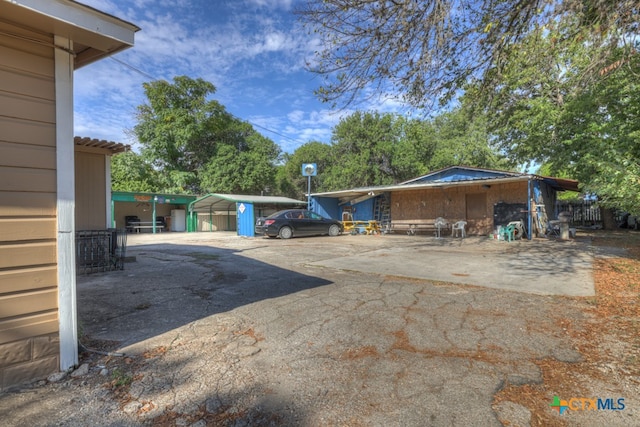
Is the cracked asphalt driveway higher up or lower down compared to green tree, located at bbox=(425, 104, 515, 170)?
lower down

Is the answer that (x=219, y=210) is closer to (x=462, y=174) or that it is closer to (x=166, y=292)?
(x=462, y=174)

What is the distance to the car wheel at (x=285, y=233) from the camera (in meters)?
15.0

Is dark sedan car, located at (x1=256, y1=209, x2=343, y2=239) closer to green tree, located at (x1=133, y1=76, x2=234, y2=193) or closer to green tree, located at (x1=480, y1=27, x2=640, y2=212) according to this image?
green tree, located at (x1=480, y1=27, x2=640, y2=212)

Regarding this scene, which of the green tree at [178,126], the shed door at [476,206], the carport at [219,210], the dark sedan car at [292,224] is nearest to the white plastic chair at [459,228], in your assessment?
the shed door at [476,206]

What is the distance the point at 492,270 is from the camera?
669 centimetres

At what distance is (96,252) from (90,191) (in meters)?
1.54

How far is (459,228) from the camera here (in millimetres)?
14883

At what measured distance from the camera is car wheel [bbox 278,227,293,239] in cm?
1498

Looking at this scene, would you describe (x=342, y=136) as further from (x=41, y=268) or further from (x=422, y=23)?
(x=41, y=268)

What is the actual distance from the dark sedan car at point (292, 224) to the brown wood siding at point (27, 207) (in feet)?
40.1

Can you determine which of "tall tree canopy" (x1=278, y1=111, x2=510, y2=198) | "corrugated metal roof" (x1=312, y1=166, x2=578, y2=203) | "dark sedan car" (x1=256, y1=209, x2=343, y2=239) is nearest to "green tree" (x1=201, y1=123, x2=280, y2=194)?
"tall tree canopy" (x1=278, y1=111, x2=510, y2=198)

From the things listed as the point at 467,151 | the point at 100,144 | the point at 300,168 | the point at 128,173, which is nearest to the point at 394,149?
the point at 467,151

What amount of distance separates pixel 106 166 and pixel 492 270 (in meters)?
8.97

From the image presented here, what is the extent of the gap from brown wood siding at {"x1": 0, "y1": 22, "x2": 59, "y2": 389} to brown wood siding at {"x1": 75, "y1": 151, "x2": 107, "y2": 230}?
5.46 meters
